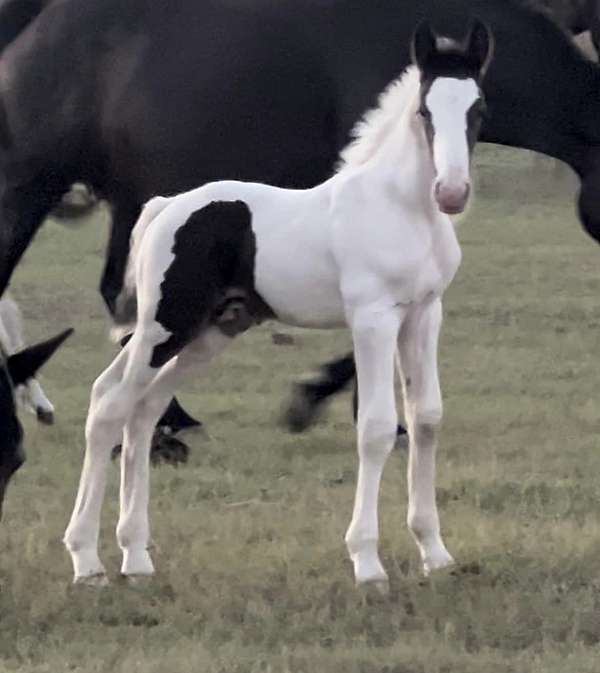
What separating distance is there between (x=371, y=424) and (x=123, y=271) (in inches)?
146

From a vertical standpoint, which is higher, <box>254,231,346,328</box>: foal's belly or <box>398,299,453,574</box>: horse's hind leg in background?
<box>254,231,346,328</box>: foal's belly

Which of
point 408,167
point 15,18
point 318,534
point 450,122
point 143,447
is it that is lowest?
point 318,534

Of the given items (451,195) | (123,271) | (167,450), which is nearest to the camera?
(451,195)

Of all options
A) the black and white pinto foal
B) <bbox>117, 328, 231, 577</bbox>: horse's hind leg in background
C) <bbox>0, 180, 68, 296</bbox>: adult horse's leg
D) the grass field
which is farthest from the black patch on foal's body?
<bbox>0, 180, 68, 296</bbox>: adult horse's leg

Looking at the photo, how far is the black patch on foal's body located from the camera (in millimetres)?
5484

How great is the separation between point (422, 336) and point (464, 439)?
9.54 ft

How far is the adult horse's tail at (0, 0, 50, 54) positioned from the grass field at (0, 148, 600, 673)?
203 cm

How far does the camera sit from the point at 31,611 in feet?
16.6

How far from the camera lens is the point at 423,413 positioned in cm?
548

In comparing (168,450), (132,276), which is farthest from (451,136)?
(168,450)

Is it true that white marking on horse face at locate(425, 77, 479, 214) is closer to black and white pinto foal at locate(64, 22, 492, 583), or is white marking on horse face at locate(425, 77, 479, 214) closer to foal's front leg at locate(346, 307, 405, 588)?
black and white pinto foal at locate(64, 22, 492, 583)

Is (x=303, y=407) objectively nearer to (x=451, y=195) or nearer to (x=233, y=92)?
(x=233, y=92)

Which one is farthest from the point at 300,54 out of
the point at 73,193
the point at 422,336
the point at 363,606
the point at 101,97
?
the point at 363,606

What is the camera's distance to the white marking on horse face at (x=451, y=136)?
5047 millimetres
